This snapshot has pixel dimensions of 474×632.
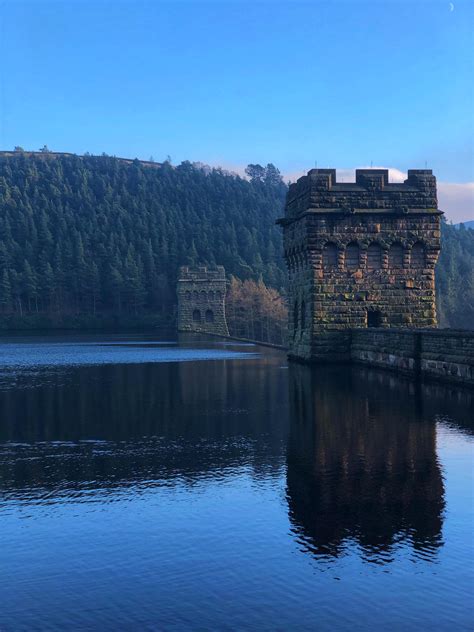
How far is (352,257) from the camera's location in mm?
31531

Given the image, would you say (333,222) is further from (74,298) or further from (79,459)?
(74,298)

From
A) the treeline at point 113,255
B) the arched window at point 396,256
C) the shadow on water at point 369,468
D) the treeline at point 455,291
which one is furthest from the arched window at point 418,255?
the treeline at point 113,255

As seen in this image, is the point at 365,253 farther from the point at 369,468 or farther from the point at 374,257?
the point at 369,468

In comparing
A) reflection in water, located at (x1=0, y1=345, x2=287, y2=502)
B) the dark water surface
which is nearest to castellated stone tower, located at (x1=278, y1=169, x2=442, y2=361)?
reflection in water, located at (x1=0, y1=345, x2=287, y2=502)

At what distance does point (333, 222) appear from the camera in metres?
31.1

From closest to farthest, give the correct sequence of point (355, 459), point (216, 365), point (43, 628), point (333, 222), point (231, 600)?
1. point (43, 628)
2. point (231, 600)
3. point (355, 459)
4. point (333, 222)
5. point (216, 365)

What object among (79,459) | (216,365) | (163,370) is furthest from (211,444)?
(216,365)

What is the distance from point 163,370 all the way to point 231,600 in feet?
83.2

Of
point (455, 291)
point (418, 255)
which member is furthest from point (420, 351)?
point (455, 291)

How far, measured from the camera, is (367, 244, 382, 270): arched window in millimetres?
31578

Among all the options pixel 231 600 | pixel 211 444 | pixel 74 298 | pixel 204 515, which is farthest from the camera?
pixel 74 298

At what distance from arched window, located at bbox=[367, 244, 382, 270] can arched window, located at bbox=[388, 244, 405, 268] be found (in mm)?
418

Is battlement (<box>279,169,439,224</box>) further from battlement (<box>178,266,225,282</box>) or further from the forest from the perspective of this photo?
the forest

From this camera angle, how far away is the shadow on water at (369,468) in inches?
310
